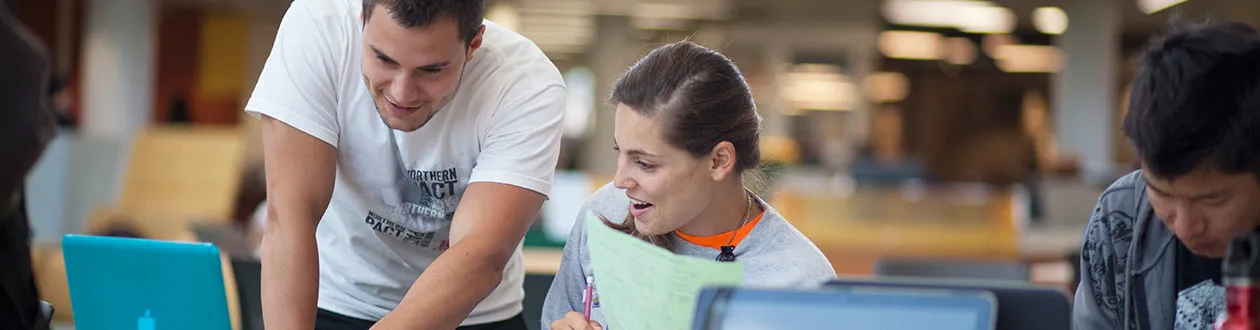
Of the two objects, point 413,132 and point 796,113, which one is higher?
point 413,132

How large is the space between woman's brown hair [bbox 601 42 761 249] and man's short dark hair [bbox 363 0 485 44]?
0.79 ft

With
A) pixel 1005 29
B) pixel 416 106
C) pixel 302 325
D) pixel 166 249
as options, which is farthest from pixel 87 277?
pixel 1005 29

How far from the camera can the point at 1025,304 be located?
117 centimetres

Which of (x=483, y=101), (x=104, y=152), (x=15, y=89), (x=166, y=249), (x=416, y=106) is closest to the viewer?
(x=15, y=89)

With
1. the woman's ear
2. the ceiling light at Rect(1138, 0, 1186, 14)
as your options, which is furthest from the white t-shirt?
the ceiling light at Rect(1138, 0, 1186, 14)

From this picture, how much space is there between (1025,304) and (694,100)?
0.64 metres

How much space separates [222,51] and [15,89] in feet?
48.0

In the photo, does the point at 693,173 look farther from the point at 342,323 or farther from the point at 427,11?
the point at 342,323

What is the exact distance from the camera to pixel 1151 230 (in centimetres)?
150

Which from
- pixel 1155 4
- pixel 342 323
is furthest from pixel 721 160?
pixel 1155 4

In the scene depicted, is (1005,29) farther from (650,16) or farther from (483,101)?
(483,101)

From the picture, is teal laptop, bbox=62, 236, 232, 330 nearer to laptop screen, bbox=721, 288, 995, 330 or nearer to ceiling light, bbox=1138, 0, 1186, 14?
laptop screen, bbox=721, 288, 995, 330

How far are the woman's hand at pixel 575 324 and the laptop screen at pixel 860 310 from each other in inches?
19.9

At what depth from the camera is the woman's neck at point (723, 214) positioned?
175 centimetres
